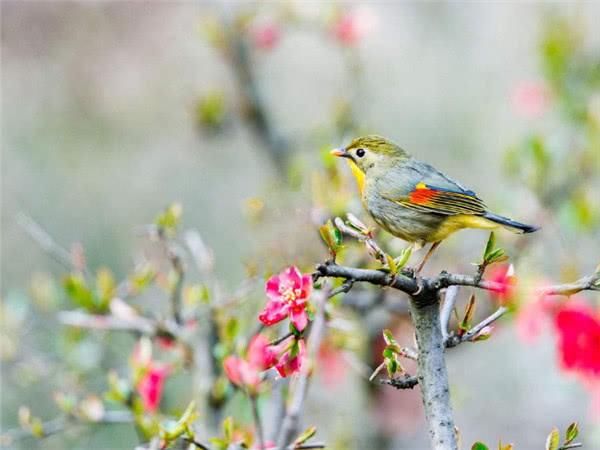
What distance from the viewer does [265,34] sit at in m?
3.66

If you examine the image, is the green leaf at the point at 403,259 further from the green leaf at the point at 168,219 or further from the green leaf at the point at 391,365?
the green leaf at the point at 168,219

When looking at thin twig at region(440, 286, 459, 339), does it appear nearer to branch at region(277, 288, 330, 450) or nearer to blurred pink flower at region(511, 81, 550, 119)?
branch at region(277, 288, 330, 450)

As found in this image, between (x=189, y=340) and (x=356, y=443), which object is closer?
(x=189, y=340)

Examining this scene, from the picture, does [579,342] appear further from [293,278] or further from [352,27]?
[352,27]

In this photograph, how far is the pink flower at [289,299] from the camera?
1.18m

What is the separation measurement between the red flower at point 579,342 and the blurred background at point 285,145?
0.38 m

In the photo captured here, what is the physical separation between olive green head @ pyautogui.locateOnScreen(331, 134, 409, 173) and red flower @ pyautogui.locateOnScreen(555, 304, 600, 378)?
52cm

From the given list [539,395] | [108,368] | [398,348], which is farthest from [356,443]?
[398,348]

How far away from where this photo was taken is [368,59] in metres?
6.40

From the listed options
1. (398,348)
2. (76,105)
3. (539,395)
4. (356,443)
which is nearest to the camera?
(398,348)

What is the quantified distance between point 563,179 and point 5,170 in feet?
12.2

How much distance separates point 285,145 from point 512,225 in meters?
2.17

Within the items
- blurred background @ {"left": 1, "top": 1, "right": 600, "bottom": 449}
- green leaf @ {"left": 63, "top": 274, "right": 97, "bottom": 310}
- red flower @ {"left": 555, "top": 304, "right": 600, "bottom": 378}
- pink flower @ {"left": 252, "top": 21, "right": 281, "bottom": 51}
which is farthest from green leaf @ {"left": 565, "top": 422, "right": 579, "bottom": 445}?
pink flower @ {"left": 252, "top": 21, "right": 281, "bottom": 51}

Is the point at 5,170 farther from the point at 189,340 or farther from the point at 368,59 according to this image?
the point at 189,340
